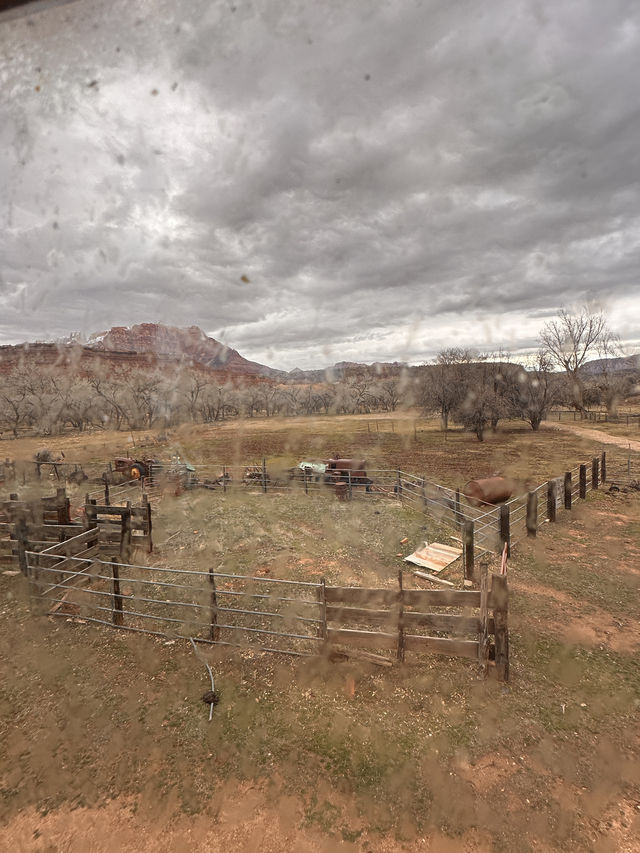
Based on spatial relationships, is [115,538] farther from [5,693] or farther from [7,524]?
[5,693]

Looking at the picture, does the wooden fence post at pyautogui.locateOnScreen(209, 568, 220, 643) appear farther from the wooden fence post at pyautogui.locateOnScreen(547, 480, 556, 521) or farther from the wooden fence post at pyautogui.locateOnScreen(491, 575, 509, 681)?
the wooden fence post at pyautogui.locateOnScreen(547, 480, 556, 521)

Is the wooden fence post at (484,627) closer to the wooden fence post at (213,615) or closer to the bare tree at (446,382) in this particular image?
the wooden fence post at (213,615)

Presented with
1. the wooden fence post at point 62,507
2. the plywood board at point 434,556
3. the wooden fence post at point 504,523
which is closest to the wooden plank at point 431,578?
the plywood board at point 434,556

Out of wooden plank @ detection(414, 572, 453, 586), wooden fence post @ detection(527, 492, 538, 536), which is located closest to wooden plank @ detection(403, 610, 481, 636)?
wooden plank @ detection(414, 572, 453, 586)

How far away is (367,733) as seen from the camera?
551 cm

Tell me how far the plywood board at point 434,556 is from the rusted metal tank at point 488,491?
4807 mm

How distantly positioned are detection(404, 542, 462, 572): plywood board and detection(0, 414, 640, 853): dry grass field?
197 centimetres

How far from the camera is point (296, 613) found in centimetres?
880

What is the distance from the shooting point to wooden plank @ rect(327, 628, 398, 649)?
6.79 meters

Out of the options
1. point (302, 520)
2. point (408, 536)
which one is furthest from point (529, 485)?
point (302, 520)

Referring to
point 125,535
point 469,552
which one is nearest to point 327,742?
point 469,552

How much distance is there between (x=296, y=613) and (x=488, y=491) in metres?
11.4

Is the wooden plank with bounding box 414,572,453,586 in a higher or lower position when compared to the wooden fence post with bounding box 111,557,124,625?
lower

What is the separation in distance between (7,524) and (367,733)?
1139 centimetres
